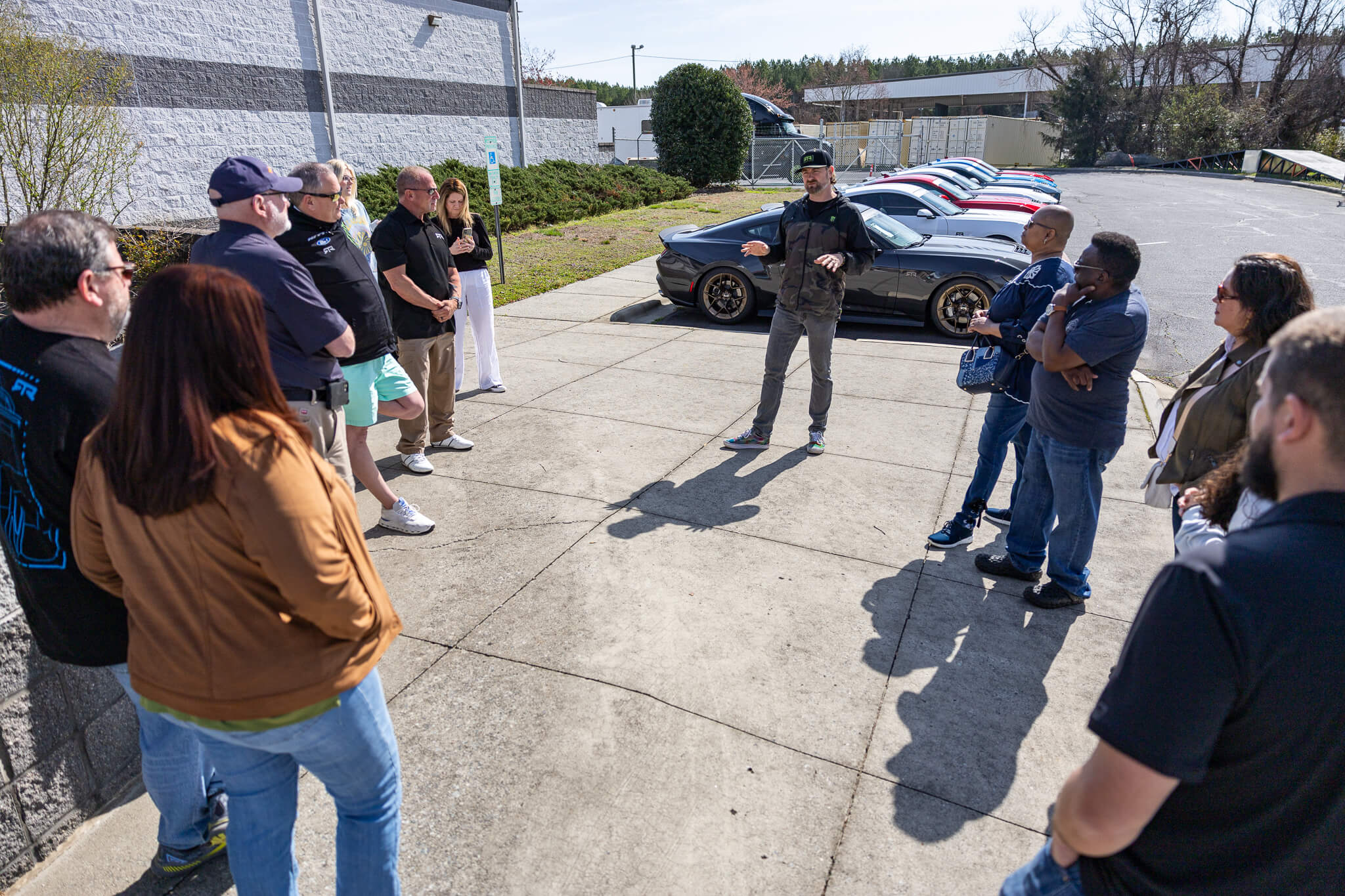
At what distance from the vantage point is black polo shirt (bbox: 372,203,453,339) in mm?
5273

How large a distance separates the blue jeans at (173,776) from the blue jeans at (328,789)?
0.44m

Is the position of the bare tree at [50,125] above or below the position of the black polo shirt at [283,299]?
above

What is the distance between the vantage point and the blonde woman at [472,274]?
21.5 ft

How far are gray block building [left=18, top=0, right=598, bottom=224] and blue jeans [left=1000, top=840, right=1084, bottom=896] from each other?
14.6 m

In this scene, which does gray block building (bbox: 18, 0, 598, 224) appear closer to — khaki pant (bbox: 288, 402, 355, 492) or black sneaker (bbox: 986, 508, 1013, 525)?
khaki pant (bbox: 288, 402, 355, 492)

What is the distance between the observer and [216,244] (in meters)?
3.20

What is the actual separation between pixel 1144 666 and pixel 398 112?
62.8 feet

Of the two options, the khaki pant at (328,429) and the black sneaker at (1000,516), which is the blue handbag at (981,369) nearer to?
the black sneaker at (1000,516)

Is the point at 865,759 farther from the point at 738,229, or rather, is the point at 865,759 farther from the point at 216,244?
the point at 738,229

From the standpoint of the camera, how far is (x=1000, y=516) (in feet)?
16.1

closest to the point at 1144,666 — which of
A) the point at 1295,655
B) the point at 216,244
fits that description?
the point at 1295,655

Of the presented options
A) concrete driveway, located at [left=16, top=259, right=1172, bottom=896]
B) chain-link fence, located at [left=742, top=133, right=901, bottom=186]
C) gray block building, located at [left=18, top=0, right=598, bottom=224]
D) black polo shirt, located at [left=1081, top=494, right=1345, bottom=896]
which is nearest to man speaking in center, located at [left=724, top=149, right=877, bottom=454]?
concrete driveway, located at [left=16, top=259, right=1172, bottom=896]

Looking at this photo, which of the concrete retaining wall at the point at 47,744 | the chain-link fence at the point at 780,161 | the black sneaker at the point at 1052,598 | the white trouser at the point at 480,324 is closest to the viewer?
the concrete retaining wall at the point at 47,744

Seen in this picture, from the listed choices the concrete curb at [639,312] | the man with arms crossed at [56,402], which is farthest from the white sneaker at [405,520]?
the concrete curb at [639,312]
